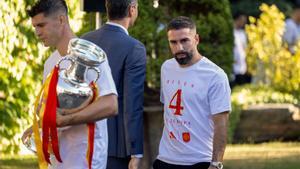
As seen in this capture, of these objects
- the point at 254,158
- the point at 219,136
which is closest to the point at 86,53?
the point at 219,136

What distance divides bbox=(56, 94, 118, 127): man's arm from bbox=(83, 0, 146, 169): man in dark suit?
3.45ft

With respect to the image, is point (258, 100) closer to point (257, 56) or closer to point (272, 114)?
point (272, 114)

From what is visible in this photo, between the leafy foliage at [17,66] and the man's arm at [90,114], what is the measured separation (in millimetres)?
6162

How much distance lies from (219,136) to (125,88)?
29.5 inches

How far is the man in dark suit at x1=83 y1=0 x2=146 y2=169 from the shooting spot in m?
6.29

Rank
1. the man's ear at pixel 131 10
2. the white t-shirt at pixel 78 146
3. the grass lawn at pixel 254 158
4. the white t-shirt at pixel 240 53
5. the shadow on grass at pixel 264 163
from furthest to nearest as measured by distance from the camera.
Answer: the white t-shirt at pixel 240 53 < the grass lawn at pixel 254 158 < the shadow on grass at pixel 264 163 < the man's ear at pixel 131 10 < the white t-shirt at pixel 78 146

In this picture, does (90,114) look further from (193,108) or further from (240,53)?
(240,53)

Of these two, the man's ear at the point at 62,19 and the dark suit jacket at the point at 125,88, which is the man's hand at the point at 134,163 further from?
the man's ear at the point at 62,19

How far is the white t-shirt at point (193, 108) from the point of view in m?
6.80

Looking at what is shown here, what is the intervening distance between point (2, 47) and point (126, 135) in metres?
5.70

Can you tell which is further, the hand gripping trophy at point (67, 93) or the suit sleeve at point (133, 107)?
the suit sleeve at point (133, 107)

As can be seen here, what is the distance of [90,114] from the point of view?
16.9 ft

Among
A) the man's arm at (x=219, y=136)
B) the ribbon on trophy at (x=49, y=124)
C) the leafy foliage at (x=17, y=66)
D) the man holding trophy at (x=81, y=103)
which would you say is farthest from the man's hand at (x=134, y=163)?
the leafy foliage at (x=17, y=66)

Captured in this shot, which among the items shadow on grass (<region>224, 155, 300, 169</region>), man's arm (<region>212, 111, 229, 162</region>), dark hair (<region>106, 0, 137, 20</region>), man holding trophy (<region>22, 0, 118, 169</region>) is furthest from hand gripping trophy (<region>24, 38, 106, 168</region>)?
shadow on grass (<region>224, 155, 300, 169</region>)
